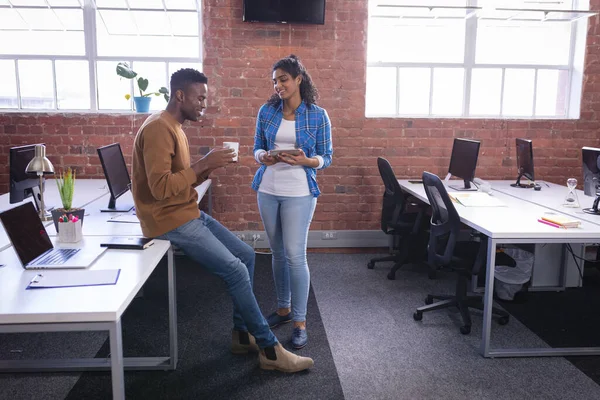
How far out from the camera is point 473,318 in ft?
12.1

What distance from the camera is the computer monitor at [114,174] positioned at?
3303mm

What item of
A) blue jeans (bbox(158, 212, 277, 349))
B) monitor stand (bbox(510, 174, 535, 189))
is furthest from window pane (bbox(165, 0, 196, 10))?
monitor stand (bbox(510, 174, 535, 189))

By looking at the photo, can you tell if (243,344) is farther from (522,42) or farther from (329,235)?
(522,42)

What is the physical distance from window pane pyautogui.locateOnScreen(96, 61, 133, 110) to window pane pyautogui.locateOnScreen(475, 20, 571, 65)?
3413mm

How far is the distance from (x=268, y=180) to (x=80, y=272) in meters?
1.29

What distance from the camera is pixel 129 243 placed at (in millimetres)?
2459

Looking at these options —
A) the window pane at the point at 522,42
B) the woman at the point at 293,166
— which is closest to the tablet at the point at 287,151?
the woman at the point at 293,166

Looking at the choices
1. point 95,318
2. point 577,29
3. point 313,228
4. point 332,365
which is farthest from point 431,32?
point 95,318

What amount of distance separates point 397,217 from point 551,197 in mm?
1196

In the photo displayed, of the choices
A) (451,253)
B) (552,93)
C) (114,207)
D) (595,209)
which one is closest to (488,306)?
(451,253)

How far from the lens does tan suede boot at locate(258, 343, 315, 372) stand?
9.17ft

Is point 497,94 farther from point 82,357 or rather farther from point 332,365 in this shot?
point 82,357

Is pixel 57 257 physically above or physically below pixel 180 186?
below

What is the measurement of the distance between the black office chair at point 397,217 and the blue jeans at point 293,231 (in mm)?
1519
